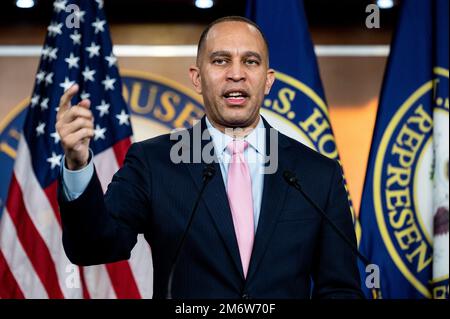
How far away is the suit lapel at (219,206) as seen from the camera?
5.77 ft

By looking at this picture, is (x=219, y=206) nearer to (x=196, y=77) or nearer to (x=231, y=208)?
(x=231, y=208)

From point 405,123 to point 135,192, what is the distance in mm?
2291

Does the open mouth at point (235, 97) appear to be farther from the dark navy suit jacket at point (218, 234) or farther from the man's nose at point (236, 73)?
the dark navy suit jacket at point (218, 234)

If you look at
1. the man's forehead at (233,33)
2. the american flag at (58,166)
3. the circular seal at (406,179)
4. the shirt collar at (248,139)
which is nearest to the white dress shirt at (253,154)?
the shirt collar at (248,139)

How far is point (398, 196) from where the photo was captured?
12.6ft

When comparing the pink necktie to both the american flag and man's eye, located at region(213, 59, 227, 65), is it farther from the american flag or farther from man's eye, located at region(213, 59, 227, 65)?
the american flag

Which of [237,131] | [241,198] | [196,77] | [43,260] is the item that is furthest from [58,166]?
[241,198]

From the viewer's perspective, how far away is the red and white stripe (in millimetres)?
3377

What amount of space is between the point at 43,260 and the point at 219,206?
1820 mm

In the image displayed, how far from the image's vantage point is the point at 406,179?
3883 millimetres

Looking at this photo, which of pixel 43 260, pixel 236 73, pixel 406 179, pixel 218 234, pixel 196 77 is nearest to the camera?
pixel 218 234

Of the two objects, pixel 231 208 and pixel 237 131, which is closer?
pixel 231 208
